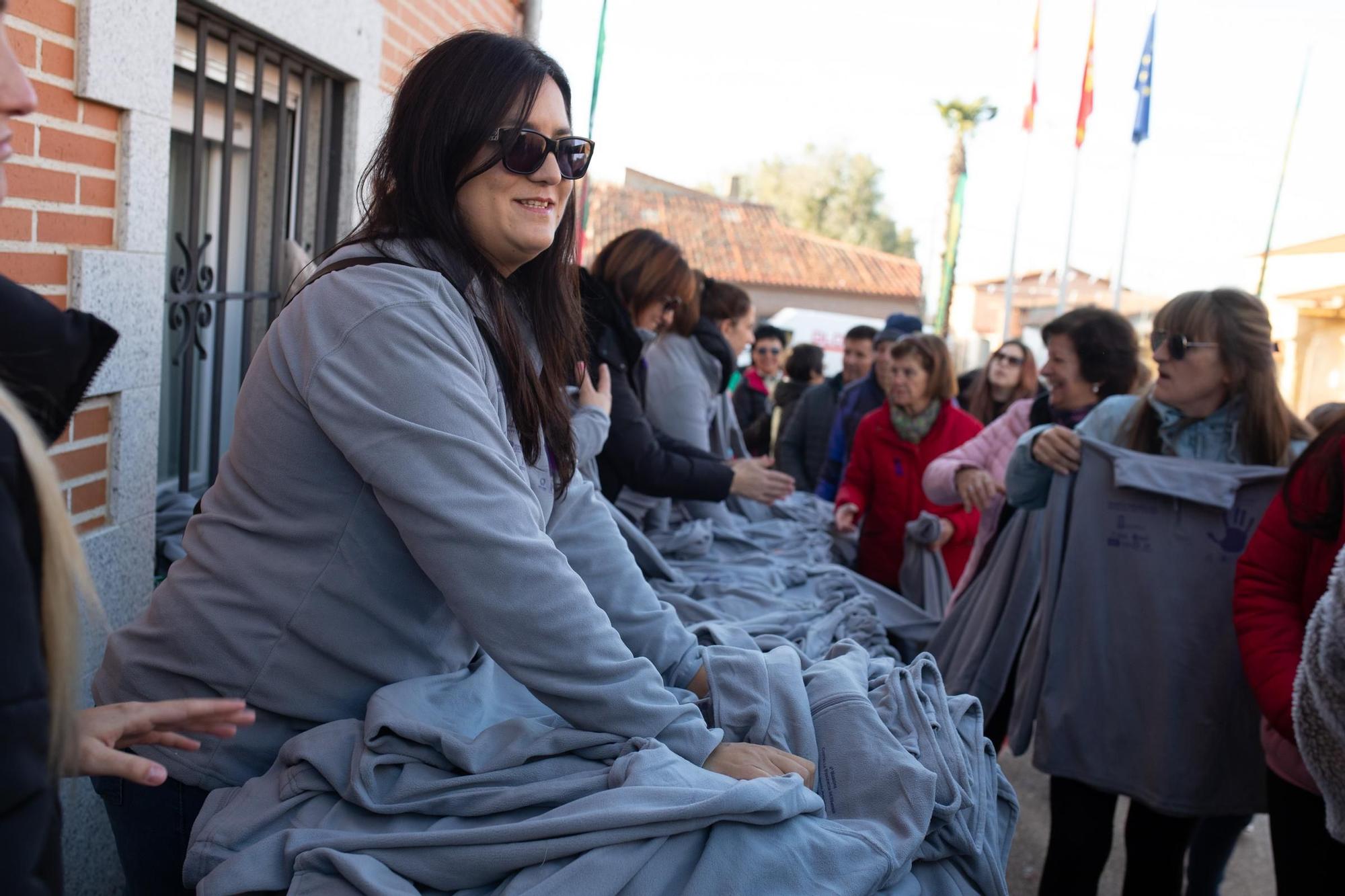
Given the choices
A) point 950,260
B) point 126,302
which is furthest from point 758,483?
point 950,260

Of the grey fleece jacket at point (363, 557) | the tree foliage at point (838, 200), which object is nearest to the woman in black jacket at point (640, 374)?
the grey fleece jacket at point (363, 557)

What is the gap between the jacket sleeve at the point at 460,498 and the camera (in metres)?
1.52

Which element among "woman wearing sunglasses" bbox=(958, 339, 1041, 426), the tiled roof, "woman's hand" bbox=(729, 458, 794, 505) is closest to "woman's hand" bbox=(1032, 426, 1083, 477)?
"woman's hand" bbox=(729, 458, 794, 505)

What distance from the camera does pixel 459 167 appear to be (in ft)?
6.00

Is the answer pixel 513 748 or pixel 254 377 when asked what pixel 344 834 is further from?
pixel 254 377

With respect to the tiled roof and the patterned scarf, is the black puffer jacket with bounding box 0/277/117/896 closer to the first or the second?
the patterned scarf

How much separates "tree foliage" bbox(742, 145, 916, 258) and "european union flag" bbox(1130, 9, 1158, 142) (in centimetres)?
3586

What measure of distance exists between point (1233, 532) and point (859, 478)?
213cm

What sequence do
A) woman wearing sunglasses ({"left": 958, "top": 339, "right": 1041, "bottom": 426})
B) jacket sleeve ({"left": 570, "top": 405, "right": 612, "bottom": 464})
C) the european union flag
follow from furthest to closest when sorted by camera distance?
the european union flag
woman wearing sunglasses ({"left": 958, "top": 339, "right": 1041, "bottom": 426})
jacket sleeve ({"left": 570, "top": 405, "right": 612, "bottom": 464})

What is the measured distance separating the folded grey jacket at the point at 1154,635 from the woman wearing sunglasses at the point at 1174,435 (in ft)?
0.16

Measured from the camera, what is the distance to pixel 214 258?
4023 millimetres

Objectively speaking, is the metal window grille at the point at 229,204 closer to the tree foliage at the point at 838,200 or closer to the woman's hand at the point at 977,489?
the woman's hand at the point at 977,489

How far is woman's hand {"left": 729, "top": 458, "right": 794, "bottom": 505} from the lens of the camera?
379 cm

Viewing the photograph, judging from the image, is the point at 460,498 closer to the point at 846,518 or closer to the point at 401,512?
the point at 401,512
